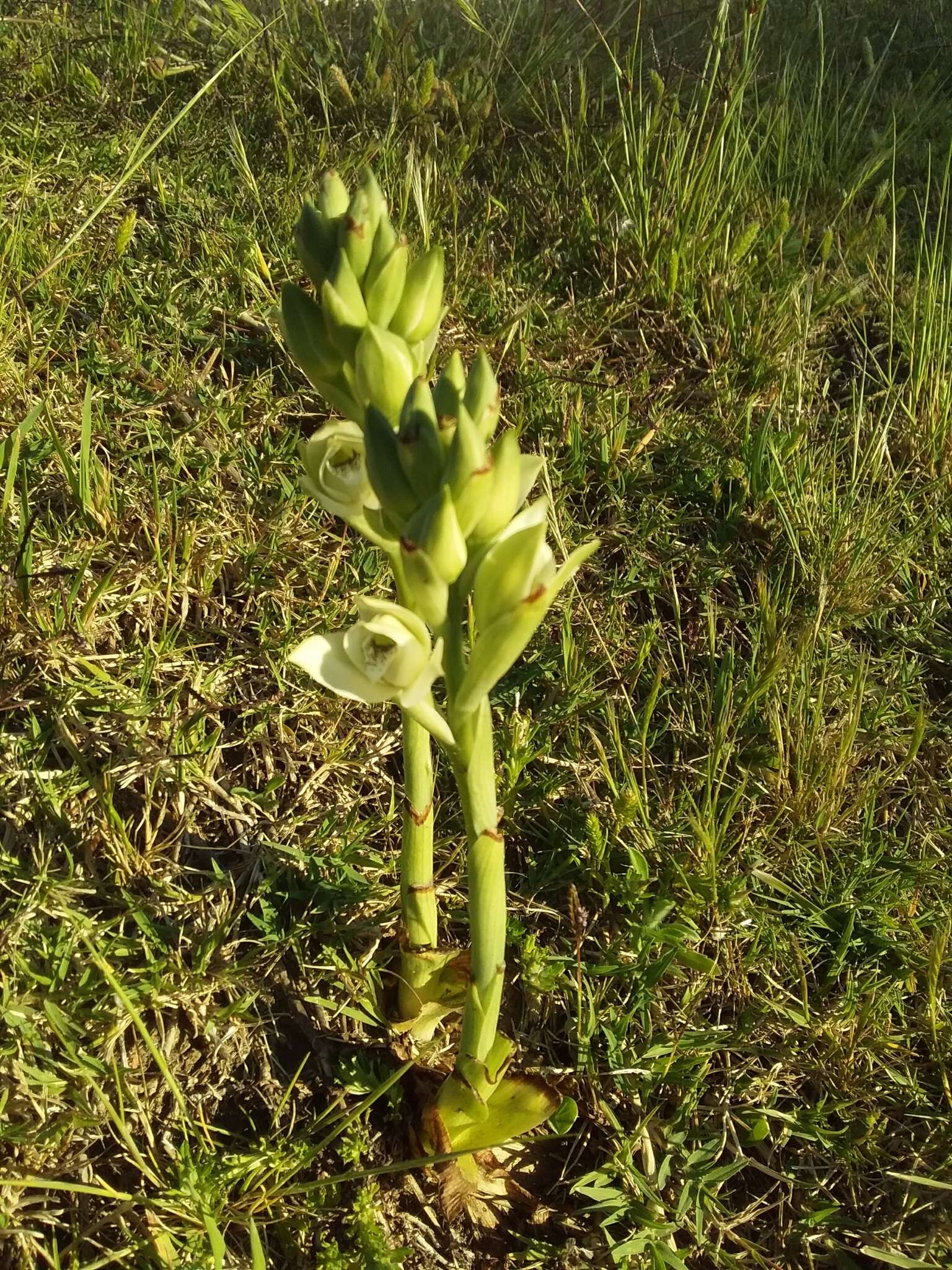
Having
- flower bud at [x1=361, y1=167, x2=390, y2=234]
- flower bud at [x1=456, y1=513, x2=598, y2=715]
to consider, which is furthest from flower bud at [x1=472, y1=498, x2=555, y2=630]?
flower bud at [x1=361, y1=167, x2=390, y2=234]

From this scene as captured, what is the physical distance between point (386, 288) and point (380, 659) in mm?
576

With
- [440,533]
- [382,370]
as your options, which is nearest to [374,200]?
[382,370]

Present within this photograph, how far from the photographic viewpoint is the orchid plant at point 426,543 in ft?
4.30

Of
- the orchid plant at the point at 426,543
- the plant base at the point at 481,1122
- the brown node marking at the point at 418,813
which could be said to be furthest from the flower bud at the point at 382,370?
the plant base at the point at 481,1122

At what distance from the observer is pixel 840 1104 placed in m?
1.95

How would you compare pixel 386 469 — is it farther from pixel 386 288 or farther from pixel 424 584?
pixel 386 288

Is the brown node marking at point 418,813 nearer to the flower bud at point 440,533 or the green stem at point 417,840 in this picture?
the green stem at point 417,840

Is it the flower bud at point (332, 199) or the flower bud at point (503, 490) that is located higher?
the flower bud at point (332, 199)

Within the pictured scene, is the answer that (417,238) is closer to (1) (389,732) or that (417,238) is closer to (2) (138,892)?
(1) (389,732)

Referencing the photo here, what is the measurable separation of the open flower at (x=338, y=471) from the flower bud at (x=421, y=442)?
0.82ft

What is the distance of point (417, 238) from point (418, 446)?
7.27 ft

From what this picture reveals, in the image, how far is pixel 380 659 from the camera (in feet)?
4.70

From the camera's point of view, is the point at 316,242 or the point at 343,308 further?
the point at 316,242

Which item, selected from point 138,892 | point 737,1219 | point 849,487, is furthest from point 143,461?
point 737,1219
